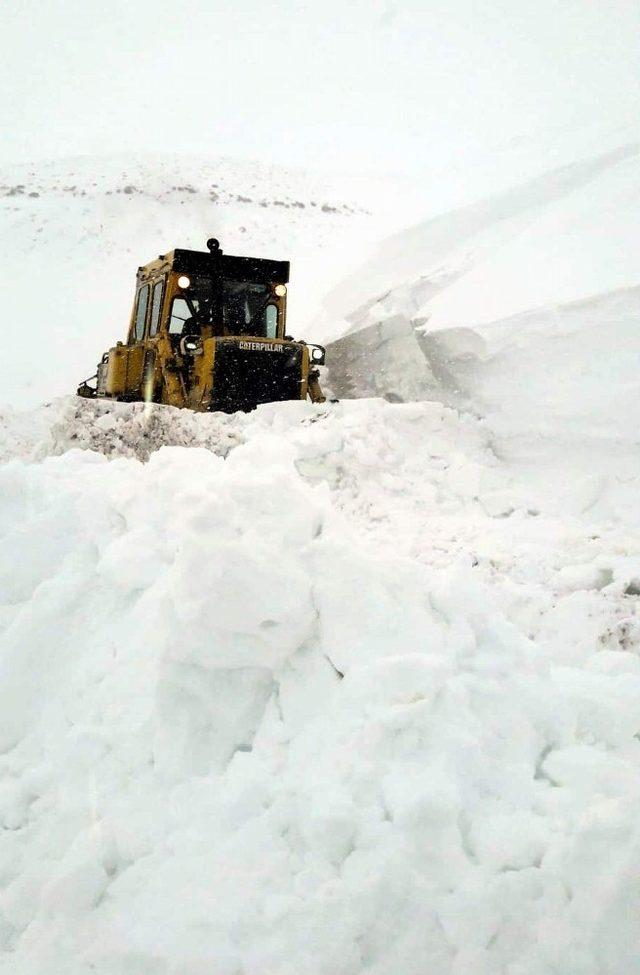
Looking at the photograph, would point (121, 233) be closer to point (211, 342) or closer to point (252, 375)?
point (211, 342)

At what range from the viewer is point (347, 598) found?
243cm

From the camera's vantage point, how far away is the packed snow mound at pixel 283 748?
166cm

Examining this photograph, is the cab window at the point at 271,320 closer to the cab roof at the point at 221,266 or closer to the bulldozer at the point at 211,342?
the bulldozer at the point at 211,342

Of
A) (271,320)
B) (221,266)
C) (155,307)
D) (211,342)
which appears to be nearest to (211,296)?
(221,266)

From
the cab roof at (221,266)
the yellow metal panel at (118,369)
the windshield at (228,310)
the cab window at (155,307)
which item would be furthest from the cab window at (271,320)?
the yellow metal panel at (118,369)

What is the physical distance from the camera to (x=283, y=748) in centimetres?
212

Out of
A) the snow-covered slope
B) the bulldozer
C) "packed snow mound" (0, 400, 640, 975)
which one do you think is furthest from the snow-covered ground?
the snow-covered slope

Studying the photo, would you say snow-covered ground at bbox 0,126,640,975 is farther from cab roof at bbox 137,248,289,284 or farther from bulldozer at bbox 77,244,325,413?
cab roof at bbox 137,248,289,284

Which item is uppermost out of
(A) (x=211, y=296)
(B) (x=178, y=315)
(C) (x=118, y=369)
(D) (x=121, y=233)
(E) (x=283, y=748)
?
(D) (x=121, y=233)

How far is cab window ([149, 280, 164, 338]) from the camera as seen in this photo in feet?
27.9

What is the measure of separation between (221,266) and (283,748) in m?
7.38

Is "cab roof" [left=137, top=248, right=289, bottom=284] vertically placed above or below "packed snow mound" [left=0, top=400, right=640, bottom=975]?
above

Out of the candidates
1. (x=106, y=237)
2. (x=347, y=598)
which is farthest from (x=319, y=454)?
(x=106, y=237)

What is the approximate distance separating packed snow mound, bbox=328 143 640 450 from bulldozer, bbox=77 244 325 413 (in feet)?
4.23
